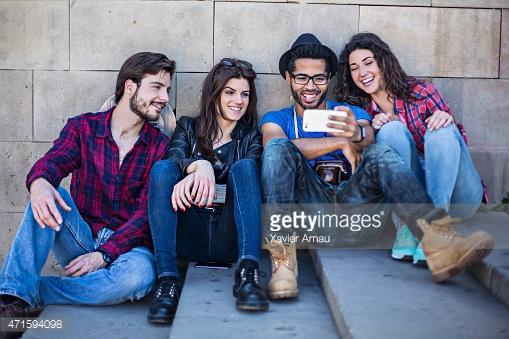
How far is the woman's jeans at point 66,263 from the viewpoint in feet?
12.3

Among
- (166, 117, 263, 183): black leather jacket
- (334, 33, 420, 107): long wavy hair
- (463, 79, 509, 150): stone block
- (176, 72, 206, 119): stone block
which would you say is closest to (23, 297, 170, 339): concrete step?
(166, 117, 263, 183): black leather jacket

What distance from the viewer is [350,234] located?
416cm

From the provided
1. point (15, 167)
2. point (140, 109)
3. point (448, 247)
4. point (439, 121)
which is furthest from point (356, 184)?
point (15, 167)

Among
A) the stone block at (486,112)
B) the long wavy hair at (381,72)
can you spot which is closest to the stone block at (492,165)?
the stone block at (486,112)

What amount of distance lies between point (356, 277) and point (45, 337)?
1.76m

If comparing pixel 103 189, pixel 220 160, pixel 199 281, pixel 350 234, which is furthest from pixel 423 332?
pixel 103 189

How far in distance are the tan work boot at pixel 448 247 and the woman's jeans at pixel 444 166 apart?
54 cm

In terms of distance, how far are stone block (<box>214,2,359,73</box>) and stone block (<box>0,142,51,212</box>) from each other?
165 centimetres

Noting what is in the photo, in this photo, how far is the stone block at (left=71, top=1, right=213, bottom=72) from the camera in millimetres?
5090

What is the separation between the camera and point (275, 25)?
5.10m

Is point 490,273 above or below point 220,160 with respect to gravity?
below

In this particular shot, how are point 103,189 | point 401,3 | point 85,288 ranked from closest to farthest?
point 85,288 → point 103,189 → point 401,3

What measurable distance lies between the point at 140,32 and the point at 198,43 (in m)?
0.46

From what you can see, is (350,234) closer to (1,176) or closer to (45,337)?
(45,337)
